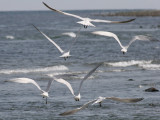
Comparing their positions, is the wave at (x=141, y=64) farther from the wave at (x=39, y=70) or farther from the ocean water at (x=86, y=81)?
the wave at (x=39, y=70)

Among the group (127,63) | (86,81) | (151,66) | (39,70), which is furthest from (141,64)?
(86,81)

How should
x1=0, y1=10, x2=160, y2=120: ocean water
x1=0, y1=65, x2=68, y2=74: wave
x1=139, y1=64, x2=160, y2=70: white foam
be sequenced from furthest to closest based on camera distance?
1. x1=139, y1=64, x2=160, y2=70: white foam
2. x1=0, y1=65, x2=68, y2=74: wave
3. x1=0, y1=10, x2=160, y2=120: ocean water

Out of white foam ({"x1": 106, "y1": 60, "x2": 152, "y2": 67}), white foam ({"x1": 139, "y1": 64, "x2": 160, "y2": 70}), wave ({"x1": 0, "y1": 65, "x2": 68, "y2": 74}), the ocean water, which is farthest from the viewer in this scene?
white foam ({"x1": 106, "y1": 60, "x2": 152, "y2": 67})

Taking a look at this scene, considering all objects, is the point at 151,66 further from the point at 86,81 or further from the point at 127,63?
the point at 86,81

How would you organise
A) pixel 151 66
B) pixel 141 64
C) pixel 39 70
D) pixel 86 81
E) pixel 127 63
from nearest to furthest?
pixel 86 81, pixel 39 70, pixel 151 66, pixel 141 64, pixel 127 63

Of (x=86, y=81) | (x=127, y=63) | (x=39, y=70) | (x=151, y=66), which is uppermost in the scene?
(x=127, y=63)

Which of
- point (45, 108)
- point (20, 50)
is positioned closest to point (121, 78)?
point (45, 108)

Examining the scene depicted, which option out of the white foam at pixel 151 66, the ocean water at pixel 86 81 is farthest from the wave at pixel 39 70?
the white foam at pixel 151 66

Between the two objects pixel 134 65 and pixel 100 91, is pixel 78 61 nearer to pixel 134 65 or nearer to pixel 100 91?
pixel 134 65

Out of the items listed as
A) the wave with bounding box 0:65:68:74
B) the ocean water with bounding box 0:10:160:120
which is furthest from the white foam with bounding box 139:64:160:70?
the wave with bounding box 0:65:68:74

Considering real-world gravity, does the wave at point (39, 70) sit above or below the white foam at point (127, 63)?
below

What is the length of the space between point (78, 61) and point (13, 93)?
42.0 feet

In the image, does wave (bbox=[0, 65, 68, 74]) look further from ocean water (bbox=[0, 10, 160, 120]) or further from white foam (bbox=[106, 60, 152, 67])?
white foam (bbox=[106, 60, 152, 67])

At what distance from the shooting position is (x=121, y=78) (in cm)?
2333
